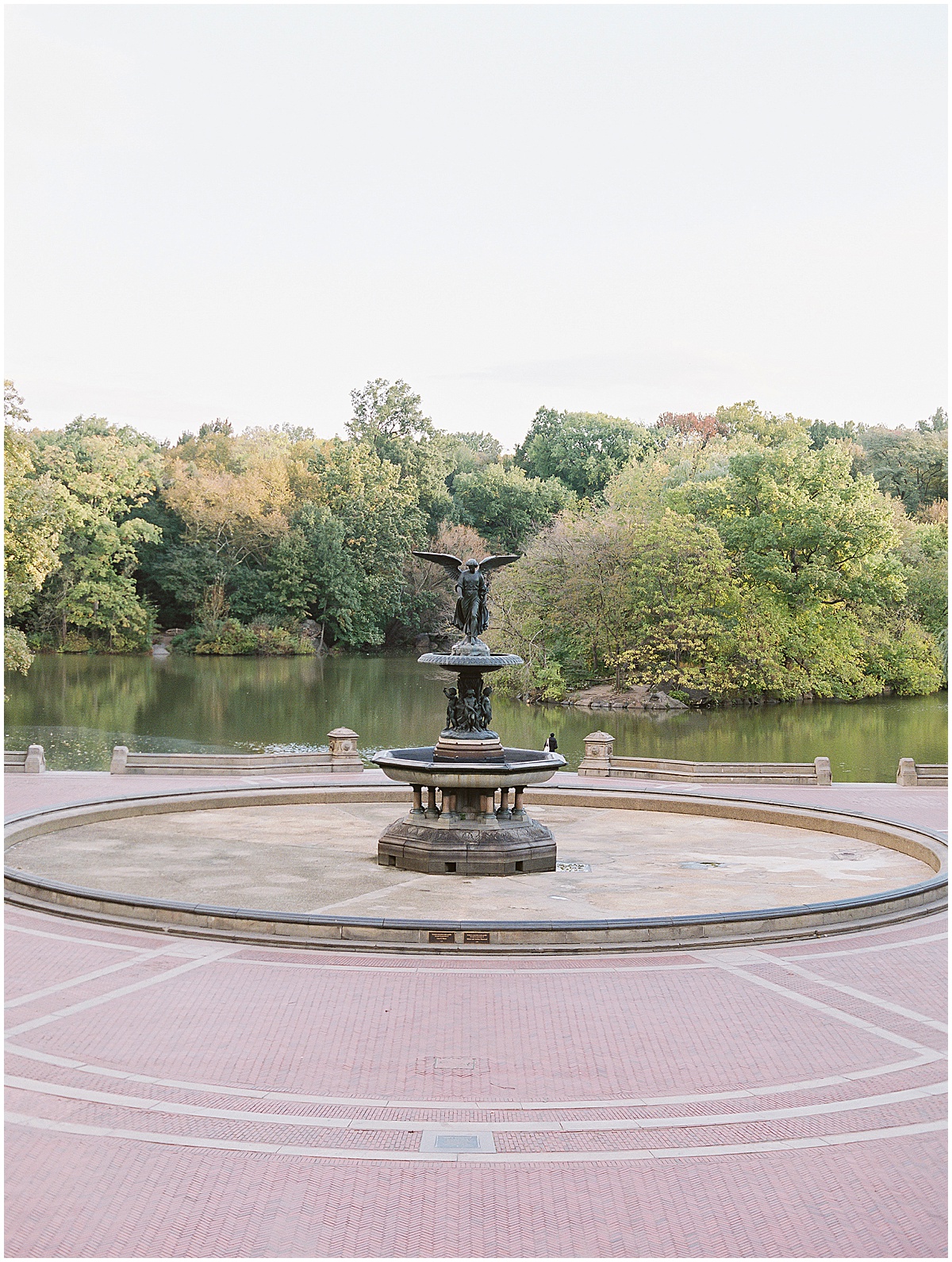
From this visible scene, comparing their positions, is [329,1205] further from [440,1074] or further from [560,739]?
[560,739]

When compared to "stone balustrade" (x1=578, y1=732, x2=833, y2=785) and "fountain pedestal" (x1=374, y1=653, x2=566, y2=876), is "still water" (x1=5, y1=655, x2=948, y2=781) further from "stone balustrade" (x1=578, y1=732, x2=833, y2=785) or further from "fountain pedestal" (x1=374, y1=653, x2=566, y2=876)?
"fountain pedestal" (x1=374, y1=653, x2=566, y2=876)

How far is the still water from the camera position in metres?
44.2

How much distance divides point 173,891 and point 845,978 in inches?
346

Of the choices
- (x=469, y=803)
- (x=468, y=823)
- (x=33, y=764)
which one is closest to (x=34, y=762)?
A: (x=33, y=764)

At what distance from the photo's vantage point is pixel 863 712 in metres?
59.2

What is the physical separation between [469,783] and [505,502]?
75351mm

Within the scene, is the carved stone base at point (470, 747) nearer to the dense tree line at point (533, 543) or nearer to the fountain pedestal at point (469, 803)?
the fountain pedestal at point (469, 803)

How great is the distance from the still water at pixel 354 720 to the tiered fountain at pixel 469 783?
21.0 meters

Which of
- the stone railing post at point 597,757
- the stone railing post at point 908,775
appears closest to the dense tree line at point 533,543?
the stone railing post at point 597,757


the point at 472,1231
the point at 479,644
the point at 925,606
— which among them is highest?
the point at 925,606

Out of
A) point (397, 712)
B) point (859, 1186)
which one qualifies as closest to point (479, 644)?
point (859, 1186)

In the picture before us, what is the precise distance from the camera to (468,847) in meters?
19.1

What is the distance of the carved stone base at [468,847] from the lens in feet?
62.4

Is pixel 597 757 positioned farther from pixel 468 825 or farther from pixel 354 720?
pixel 354 720
